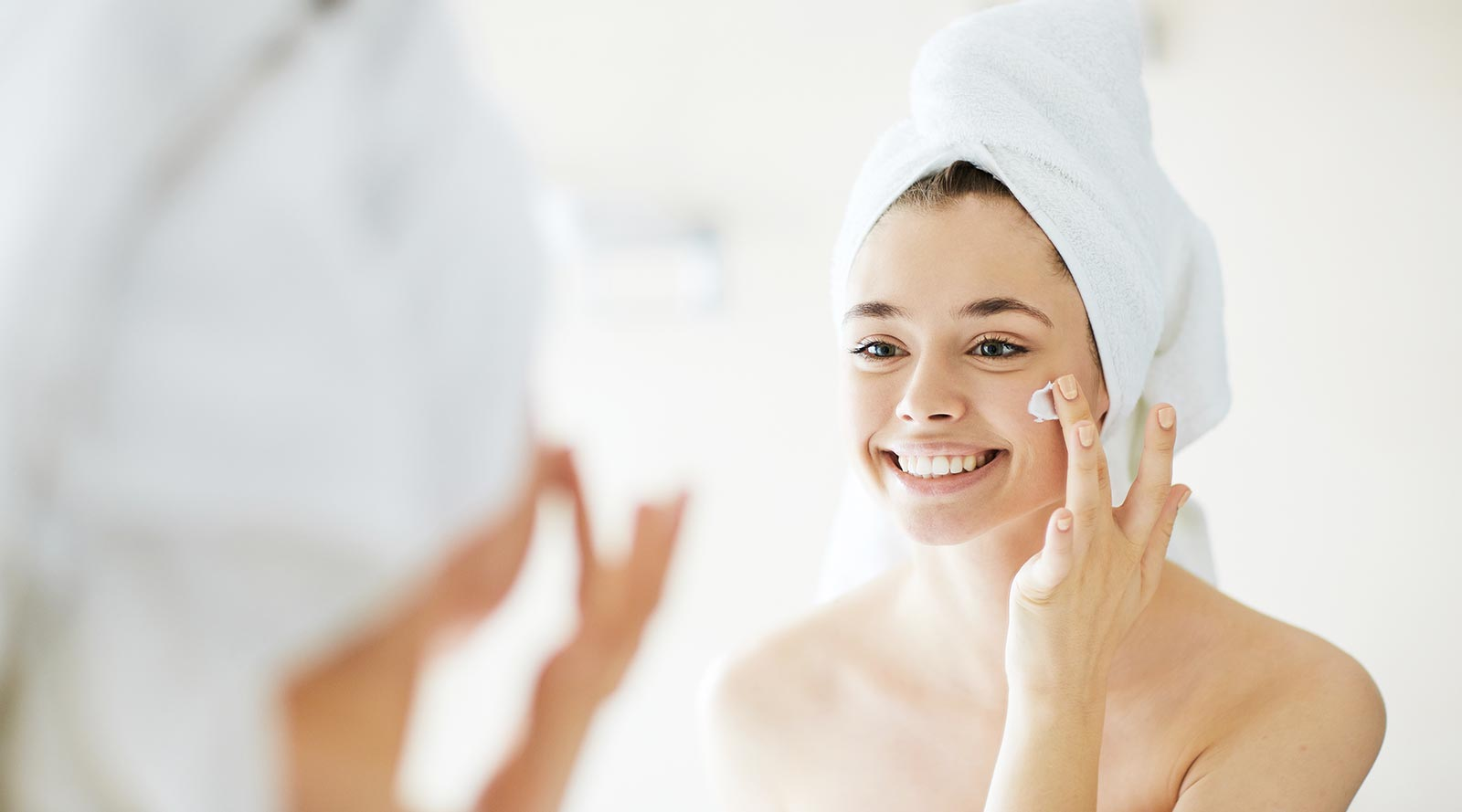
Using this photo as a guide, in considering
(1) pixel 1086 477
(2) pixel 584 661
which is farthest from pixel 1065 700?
(2) pixel 584 661

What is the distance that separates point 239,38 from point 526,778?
30 centimetres

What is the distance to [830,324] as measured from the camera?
2285mm

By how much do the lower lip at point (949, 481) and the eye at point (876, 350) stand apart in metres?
0.12

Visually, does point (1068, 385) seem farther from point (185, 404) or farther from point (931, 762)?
point (185, 404)

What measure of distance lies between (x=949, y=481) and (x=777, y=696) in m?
0.37

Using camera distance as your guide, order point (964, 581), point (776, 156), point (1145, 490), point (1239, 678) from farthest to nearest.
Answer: point (776, 156) → point (964, 581) → point (1239, 678) → point (1145, 490)

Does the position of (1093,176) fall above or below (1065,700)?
above

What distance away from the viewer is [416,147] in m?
0.43

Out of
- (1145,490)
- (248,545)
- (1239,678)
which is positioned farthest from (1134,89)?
(248,545)

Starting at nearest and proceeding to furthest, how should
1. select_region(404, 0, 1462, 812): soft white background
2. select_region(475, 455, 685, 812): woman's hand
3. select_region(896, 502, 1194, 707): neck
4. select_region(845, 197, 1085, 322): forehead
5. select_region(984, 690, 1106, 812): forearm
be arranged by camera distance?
select_region(475, 455, 685, 812): woman's hand, select_region(984, 690, 1106, 812): forearm, select_region(845, 197, 1085, 322): forehead, select_region(896, 502, 1194, 707): neck, select_region(404, 0, 1462, 812): soft white background

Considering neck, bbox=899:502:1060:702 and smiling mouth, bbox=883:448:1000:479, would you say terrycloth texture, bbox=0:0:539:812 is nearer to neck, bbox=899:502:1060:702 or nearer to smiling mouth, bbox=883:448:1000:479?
smiling mouth, bbox=883:448:1000:479

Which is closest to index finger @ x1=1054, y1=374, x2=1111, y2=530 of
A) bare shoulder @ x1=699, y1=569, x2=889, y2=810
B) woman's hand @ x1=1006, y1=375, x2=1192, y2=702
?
woman's hand @ x1=1006, y1=375, x2=1192, y2=702

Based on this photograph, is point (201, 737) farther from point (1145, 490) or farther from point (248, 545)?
point (1145, 490)

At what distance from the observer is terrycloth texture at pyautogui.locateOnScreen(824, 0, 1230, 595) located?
1.10m
